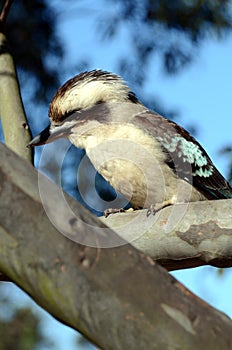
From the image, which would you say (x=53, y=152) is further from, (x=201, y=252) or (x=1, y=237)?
(x=1, y=237)

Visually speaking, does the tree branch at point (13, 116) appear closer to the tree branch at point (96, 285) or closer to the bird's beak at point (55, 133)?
the bird's beak at point (55, 133)

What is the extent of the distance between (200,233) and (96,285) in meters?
1.09

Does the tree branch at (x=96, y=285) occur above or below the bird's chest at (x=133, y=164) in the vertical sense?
above

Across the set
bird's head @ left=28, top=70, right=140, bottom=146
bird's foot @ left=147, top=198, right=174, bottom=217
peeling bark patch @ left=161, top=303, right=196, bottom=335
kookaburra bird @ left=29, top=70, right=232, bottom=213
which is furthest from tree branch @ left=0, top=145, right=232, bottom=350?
bird's head @ left=28, top=70, right=140, bottom=146

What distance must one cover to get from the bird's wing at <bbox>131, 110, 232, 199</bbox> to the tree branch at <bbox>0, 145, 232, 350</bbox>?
187 centimetres

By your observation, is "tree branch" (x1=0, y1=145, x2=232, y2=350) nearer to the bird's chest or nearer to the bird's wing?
the bird's chest

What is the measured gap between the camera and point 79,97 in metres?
3.25

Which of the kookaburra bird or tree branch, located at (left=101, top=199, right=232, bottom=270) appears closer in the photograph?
tree branch, located at (left=101, top=199, right=232, bottom=270)

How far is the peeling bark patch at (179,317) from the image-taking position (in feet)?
4.20

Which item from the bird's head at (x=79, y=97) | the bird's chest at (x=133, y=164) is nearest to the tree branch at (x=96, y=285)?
the bird's chest at (x=133, y=164)

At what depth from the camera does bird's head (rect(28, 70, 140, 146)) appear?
3.25 m

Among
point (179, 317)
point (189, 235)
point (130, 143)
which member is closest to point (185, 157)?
point (130, 143)

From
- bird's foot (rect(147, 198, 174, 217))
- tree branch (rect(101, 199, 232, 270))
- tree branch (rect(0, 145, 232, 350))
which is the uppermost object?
tree branch (rect(0, 145, 232, 350))

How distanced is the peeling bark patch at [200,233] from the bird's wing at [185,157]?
0.88 metres
